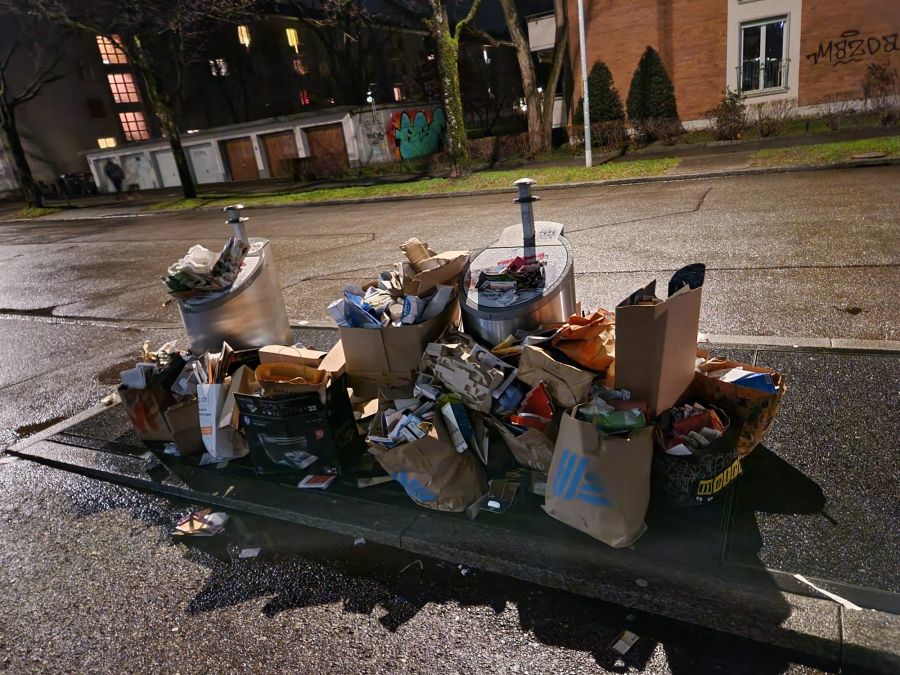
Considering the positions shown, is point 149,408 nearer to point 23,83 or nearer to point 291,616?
point 291,616

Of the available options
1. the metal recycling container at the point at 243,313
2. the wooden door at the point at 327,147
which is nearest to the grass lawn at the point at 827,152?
the metal recycling container at the point at 243,313

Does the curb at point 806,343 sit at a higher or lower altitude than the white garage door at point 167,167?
lower

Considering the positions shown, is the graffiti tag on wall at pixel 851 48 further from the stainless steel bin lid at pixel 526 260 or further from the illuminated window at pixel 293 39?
the illuminated window at pixel 293 39

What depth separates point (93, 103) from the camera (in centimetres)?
3775

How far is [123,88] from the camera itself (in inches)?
1540

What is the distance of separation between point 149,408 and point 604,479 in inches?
116

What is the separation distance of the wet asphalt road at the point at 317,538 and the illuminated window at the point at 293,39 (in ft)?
107

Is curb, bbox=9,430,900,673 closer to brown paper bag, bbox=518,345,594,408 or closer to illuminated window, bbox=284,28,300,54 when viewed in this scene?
brown paper bag, bbox=518,345,594,408

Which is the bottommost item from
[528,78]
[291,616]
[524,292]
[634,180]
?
[291,616]

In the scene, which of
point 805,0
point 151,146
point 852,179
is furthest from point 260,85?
point 852,179

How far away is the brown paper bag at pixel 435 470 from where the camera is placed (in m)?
2.83

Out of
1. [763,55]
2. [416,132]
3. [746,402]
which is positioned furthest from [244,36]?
[746,402]

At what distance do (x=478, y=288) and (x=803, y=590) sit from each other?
2.08m

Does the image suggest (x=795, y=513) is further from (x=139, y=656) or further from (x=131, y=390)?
(x=131, y=390)
